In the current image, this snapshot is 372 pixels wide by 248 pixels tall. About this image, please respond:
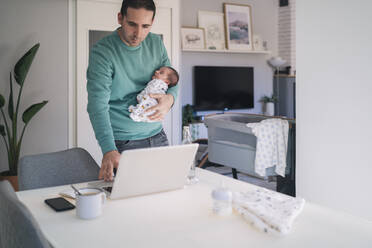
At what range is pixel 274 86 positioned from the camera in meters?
6.78

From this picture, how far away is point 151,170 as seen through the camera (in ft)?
4.51

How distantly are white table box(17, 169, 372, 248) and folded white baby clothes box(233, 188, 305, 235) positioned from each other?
0.08 feet

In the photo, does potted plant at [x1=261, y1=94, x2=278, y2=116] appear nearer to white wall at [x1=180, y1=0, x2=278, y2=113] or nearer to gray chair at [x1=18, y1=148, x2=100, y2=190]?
white wall at [x1=180, y1=0, x2=278, y2=113]

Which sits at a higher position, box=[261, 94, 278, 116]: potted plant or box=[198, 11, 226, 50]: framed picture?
box=[198, 11, 226, 50]: framed picture

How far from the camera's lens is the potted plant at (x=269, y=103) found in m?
6.37

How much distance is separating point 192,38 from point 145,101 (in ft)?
13.1

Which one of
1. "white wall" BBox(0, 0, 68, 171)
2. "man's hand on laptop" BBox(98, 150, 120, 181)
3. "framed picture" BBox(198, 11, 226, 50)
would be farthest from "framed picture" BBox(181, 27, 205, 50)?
"man's hand on laptop" BBox(98, 150, 120, 181)

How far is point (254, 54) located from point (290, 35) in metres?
0.83

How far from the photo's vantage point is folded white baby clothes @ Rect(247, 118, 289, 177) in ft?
10.3

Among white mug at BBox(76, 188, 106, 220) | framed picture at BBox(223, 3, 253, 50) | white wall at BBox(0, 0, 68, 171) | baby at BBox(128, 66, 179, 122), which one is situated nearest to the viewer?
white mug at BBox(76, 188, 106, 220)

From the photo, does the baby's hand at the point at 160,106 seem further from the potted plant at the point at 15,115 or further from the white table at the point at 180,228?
the potted plant at the point at 15,115

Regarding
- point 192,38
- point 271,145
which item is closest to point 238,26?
point 192,38

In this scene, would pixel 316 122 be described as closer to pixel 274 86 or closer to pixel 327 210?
pixel 327 210

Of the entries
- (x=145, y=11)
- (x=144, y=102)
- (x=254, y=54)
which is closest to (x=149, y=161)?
(x=144, y=102)
